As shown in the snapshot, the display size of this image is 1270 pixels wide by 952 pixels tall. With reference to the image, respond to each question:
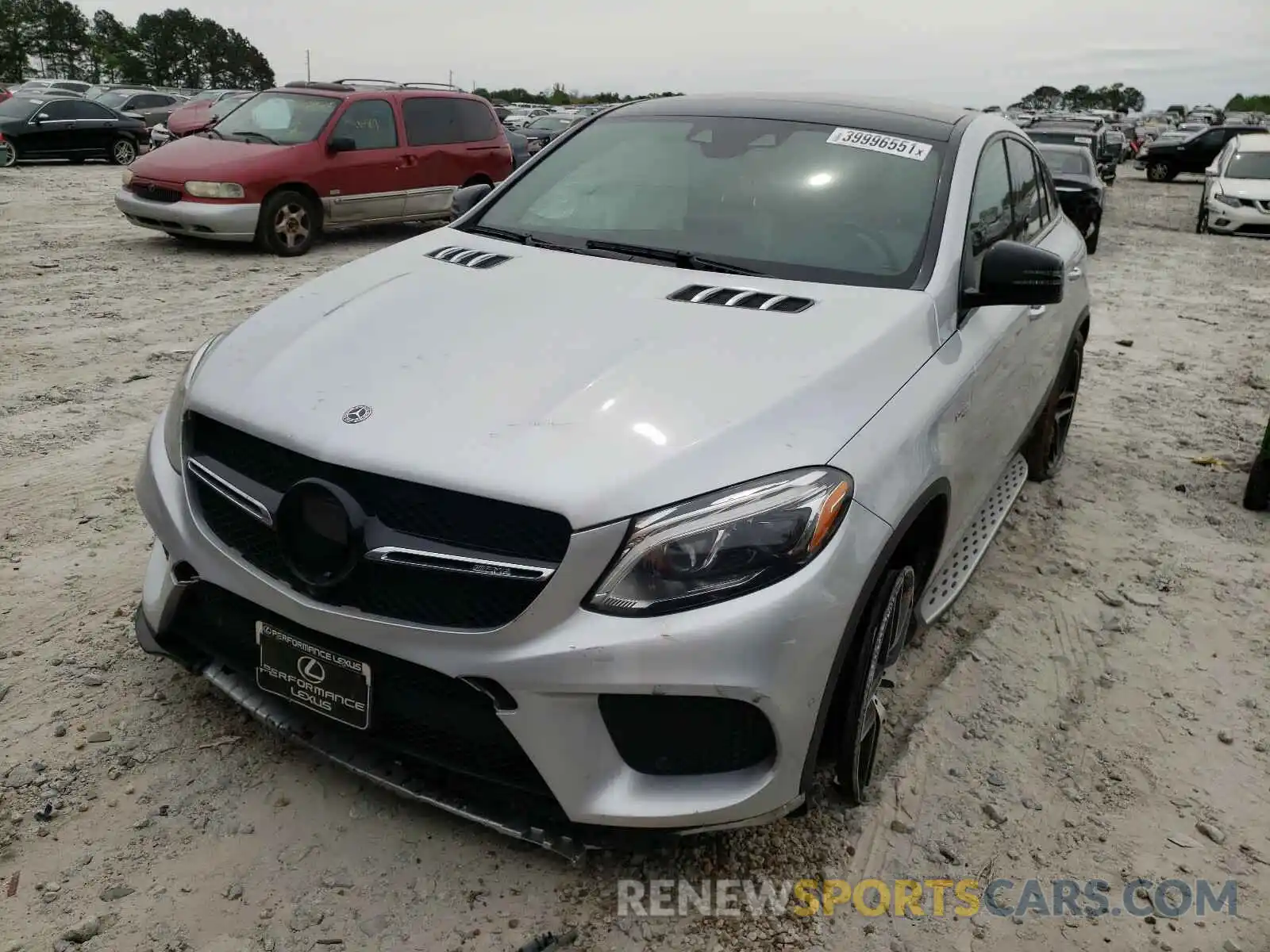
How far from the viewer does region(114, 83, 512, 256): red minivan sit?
9.61 metres

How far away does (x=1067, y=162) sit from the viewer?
43.9 feet

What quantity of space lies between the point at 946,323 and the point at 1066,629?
4.54 ft

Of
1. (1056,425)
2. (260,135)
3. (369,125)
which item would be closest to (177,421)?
(1056,425)

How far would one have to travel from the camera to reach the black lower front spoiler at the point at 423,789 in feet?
6.79

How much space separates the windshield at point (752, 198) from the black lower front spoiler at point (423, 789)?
159 cm

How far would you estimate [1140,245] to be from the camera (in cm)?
1370

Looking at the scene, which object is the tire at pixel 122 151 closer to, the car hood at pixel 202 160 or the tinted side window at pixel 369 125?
the car hood at pixel 202 160

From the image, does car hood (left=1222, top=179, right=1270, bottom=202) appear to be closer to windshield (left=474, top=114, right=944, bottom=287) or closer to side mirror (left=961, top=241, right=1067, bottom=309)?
windshield (left=474, top=114, right=944, bottom=287)

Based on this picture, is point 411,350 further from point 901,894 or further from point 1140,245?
point 1140,245

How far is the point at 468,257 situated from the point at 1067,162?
1253 centimetres

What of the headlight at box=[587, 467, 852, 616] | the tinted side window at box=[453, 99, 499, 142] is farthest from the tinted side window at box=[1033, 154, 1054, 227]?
the tinted side window at box=[453, 99, 499, 142]

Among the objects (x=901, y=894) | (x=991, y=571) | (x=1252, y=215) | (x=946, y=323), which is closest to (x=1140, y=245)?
(x=1252, y=215)

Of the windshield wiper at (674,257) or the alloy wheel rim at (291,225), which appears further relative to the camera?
the alloy wheel rim at (291,225)

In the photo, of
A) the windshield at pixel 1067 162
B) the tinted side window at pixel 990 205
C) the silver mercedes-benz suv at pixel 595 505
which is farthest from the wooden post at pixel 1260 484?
the windshield at pixel 1067 162
